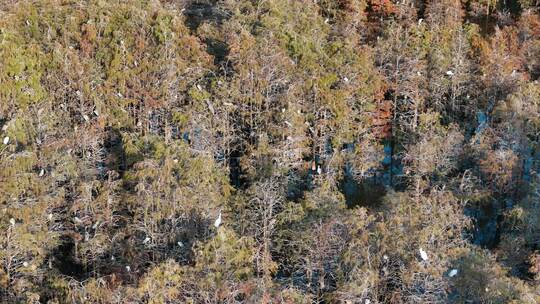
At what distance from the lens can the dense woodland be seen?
64.1 feet

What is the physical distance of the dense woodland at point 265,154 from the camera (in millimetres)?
19531

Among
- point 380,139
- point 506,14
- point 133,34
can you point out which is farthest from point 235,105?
point 506,14

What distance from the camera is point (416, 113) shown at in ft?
106

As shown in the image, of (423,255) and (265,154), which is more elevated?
(423,255)

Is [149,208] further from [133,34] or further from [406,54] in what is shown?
[406,54]

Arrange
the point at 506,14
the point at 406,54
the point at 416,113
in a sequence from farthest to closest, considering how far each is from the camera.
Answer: the point at 506,14
the point at 406,54
the point at 416,113

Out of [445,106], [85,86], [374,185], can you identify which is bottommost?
[374,185]

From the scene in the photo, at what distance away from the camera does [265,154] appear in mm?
27609

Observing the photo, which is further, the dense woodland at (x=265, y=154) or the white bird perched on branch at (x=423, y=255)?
the dense woodland at (x=265, y=154)

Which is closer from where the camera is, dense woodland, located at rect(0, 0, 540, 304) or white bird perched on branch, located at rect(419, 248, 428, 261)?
white bird perched on branch, located at rect(419, 248, 428, 261)

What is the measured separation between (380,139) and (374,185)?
12.2 ft

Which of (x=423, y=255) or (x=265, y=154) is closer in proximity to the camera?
(x=423, y=255)

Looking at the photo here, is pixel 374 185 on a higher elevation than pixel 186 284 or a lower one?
lower

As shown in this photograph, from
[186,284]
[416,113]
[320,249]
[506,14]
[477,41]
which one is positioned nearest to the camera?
[186,284]
